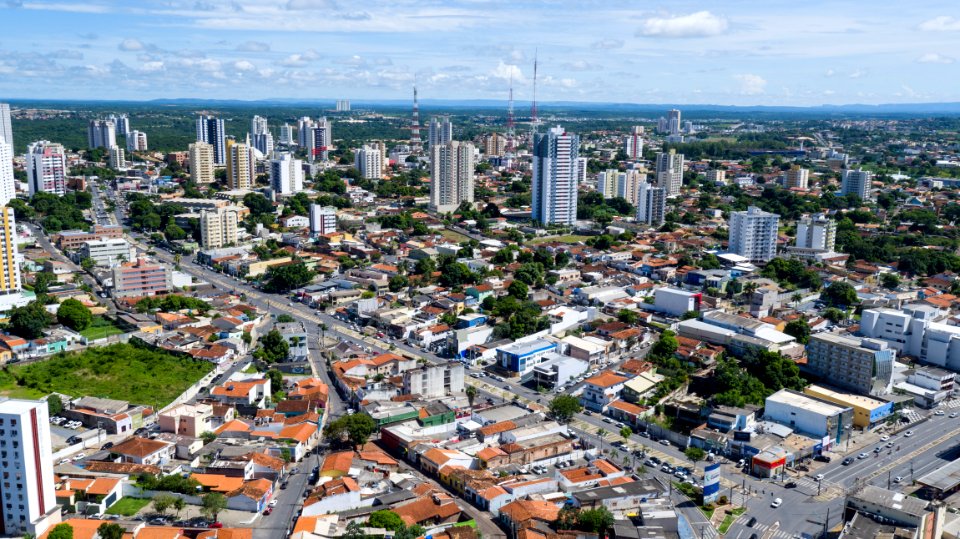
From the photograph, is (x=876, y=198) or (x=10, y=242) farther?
(x=876, y=198)

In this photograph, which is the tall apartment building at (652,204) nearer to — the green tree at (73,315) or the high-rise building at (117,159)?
the green tree at (73,315)

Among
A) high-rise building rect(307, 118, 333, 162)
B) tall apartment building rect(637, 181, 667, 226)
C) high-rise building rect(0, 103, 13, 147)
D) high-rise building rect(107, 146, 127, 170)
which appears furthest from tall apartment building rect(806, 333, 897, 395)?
high-rise building rect(0, 103, 13, 147)

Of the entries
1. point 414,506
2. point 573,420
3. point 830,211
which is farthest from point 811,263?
point 414,506

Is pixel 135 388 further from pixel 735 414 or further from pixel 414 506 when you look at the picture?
pixel 735 414

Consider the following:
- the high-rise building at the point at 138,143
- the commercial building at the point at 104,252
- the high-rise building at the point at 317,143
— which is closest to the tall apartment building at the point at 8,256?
the commercial building at the point at 104,252

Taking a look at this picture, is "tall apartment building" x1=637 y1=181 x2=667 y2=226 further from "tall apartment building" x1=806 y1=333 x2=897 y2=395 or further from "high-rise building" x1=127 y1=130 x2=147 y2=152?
"high-rise building" x1=127 y1=130 x2=147 y2=152

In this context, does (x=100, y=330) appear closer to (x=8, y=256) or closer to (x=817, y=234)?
(x=8, y=256)

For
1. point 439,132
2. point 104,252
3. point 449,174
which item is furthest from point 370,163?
point 104,252
